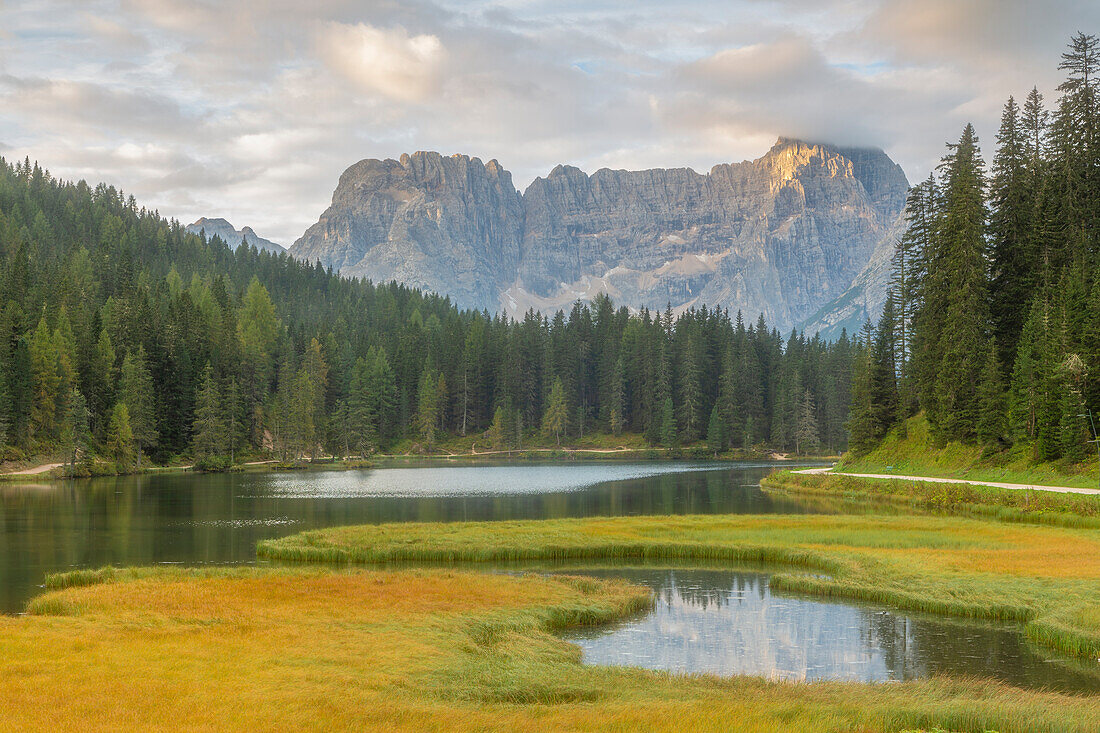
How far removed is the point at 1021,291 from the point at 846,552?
174 feet

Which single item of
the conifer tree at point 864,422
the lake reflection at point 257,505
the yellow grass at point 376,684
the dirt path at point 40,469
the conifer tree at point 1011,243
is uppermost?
the conifer tree at point 1011,243

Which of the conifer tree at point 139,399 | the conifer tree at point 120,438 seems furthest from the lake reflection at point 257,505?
the conifer tree at point 139,399

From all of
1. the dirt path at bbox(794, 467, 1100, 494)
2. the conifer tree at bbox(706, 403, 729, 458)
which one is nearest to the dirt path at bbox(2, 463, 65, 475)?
the dirt path at bbox(794, 467, 1100, 494)

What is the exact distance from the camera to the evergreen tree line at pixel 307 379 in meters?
116

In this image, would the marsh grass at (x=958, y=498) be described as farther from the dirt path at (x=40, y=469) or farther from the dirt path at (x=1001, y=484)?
the dirt path at (x=40, y=469)

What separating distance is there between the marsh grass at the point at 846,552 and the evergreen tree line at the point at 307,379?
250 ft

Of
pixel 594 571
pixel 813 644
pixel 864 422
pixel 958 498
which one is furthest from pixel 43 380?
pixel 813 644

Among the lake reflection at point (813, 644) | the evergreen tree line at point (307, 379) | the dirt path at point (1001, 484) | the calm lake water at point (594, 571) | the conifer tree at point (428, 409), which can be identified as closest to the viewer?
the lake reflection at point (813, 644)

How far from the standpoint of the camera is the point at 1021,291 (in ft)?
269

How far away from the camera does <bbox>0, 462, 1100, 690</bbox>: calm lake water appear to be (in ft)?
81.3

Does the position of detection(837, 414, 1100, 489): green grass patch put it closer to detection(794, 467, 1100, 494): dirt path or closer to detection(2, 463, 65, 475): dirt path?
detection(794, 467, 1100, 494): dirt path

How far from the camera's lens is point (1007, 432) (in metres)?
74.2

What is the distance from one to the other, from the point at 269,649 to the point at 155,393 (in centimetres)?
12043

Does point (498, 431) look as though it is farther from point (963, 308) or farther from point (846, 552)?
point (846, 552)
